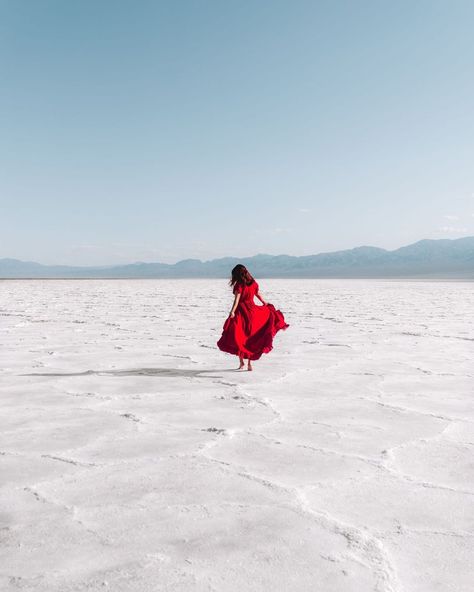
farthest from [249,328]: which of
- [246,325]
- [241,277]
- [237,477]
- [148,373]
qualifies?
[237,477]

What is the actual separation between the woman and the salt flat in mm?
191

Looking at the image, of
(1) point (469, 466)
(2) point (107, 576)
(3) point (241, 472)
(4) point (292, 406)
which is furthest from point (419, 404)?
(2) point (107, 576)

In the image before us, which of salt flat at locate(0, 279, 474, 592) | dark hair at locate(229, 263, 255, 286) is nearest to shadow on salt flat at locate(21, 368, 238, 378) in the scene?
salt flat at locate(0, 279, 474, 592)

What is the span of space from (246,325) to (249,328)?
35 millimetres

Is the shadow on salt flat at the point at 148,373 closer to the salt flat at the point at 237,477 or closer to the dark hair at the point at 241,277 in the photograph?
the salt flat at the point at 237,477

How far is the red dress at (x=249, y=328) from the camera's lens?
14.6ft

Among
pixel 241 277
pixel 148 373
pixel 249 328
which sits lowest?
pixel 148 373

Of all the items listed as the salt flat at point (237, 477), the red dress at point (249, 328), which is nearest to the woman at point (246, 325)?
the red dress at point (249, 328)

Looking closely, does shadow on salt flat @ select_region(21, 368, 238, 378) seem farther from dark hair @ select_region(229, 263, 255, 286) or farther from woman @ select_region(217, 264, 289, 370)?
dark hair @ select_region(229, 263, 255, 286)

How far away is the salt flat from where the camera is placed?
147cm

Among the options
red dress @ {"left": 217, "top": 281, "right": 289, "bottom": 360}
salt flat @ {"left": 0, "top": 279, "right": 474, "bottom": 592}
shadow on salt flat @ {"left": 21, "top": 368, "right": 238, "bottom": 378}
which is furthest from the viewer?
red dress @ {"left": 217, "top": 281, "right": 289, "bottom": 360}

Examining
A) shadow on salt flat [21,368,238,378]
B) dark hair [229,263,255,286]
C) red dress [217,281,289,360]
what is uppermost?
dark hair [229,263,255,286]

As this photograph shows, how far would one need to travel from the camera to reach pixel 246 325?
179 inches

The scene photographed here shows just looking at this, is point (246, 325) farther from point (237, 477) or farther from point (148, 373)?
point (237, 477)
